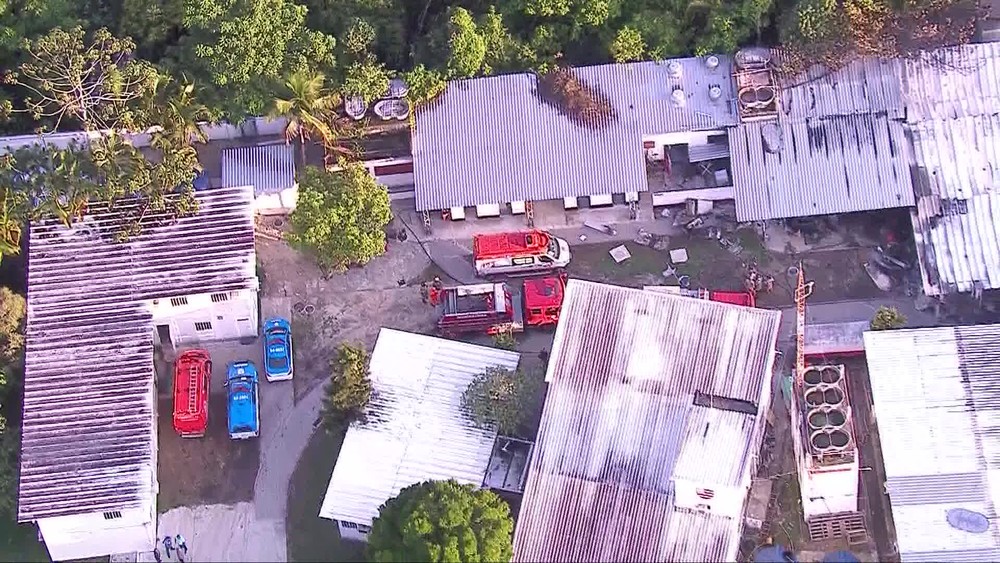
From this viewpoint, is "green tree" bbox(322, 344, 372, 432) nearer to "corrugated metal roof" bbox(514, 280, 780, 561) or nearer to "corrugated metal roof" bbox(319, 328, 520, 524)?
"corrugated metal roof" bbox(319, 328, 520, 524)

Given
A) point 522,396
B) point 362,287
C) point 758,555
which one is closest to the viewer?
point 758,555

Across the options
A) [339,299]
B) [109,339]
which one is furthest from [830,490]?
[109,339]

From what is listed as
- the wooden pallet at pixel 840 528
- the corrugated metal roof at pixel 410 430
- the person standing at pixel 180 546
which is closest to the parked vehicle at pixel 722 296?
the corrugated metal roof at pixel 410 430

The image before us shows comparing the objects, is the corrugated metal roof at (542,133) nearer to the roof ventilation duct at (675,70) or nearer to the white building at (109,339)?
the roof ventilation duct at (675,70)

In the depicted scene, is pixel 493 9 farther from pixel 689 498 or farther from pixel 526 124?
pixel 689 498

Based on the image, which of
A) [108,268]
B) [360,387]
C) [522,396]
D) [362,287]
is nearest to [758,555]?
[522,396]

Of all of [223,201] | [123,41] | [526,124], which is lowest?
[223,201]

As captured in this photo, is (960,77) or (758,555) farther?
(960,77)
